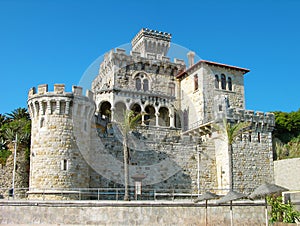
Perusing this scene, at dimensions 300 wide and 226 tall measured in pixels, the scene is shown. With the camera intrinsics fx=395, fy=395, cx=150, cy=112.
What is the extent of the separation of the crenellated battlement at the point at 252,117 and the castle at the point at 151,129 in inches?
3.6

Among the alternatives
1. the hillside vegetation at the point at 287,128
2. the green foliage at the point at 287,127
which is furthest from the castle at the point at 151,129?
the green foliage at the point at 287,127

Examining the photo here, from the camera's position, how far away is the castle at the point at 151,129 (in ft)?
81.2

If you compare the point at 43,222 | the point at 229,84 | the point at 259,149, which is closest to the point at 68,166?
the point at 43,222

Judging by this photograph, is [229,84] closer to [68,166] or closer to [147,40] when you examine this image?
[147,40]

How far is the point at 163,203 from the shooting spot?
874 inches

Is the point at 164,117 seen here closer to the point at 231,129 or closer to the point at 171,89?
the point at 171,89

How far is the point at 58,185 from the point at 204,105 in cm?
1851

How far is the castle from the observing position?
24.8 m

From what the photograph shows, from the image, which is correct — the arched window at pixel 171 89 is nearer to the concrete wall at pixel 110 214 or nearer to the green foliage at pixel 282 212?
the concrete wall at pixel 110 214

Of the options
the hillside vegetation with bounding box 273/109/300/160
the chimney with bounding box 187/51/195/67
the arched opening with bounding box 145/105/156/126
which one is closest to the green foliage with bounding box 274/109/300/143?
the hillside vegetation with bounding box 273/109/300/160

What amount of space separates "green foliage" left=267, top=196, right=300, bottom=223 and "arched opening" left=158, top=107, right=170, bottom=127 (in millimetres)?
20180

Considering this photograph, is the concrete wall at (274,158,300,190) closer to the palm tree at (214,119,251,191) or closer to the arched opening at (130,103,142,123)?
the palm tree at (214,119,251,191)

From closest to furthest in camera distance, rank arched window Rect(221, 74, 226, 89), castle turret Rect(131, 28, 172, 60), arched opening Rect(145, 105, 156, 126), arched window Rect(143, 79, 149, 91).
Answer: arched window Rect(221, 74, 226, 89) → arched opening Rect(145, 105, 156, 126) → arched window Rect(143, 79, 149, 91) → castle turret Rect(131, 28, 172, 60)

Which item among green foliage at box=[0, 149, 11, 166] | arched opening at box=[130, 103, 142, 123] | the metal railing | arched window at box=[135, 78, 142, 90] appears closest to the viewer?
the metal railing
